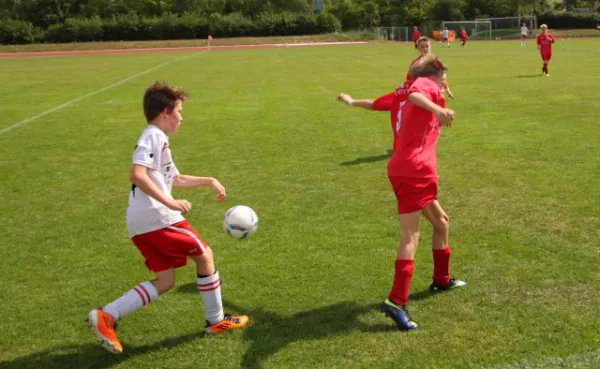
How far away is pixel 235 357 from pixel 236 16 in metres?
79.9

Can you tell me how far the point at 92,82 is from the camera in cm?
2517

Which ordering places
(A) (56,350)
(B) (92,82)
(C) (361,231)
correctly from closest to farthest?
(A) (56,350), (C) (361,231), (B) (92,82)

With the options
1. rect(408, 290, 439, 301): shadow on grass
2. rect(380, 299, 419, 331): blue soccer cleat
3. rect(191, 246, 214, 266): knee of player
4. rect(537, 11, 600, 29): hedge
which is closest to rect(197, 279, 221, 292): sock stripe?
rect(191, 246, 214, 266): knee of player

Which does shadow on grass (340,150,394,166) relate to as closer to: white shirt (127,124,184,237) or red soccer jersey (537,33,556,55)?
white shirt (127,124,184,237)

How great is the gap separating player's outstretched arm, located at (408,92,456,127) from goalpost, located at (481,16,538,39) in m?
67.2

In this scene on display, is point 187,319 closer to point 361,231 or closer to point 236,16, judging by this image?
point 361,231

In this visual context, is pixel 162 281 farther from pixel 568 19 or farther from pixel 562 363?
pixel 568 19

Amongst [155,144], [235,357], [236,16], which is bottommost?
[235,357]

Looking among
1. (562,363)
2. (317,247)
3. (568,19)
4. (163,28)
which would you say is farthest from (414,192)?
(568,19)

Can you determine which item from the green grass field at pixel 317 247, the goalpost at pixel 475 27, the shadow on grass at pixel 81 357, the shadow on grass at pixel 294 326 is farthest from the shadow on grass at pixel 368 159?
the goalpost at pixel 475 27

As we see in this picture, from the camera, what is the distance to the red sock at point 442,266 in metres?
4.72

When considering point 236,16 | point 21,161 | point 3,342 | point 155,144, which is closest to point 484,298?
point 155,144

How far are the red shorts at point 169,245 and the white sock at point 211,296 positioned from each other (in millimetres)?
234

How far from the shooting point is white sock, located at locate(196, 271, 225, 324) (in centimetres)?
413
